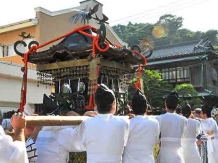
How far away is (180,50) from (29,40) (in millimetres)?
15670

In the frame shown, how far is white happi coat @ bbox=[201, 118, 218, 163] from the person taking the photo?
708cm

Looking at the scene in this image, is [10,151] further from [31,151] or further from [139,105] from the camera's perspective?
[139,105]

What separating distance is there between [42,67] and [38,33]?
9.86 meters

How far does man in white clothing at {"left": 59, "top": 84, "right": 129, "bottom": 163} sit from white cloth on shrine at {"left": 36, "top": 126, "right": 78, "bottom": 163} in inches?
2.1

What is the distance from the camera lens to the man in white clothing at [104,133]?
2.97 m

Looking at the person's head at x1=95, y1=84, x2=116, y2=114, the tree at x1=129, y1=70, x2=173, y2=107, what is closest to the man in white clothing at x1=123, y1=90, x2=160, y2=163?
the person's head at x1=95, y1=84, x2=116, y2=114

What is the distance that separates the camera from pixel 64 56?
224 inches

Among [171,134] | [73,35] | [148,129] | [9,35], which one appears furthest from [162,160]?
[9,35]

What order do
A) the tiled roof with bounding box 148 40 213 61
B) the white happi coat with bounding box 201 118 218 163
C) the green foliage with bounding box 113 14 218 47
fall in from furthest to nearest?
the green foliage with bounding box 113 14 218 47
the tiled roof with bounding box 148 40 213 61
the white happi coat with bounding box 201 118 218 163

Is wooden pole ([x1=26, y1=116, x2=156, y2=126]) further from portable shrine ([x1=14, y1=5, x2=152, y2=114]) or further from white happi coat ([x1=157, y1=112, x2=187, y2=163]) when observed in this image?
portable shrine ([x1=14, y1=5, x2=152, y2=114])

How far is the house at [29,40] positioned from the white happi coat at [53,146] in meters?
9.04

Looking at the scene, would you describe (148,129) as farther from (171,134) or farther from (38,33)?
(38,33)

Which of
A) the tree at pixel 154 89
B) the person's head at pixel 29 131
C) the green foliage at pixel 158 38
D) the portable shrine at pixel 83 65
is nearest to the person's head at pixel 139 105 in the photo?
the person's head at pixel 29 131

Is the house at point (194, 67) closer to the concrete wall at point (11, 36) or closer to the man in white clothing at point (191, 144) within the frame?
the concrete wall at point (11, 36)
